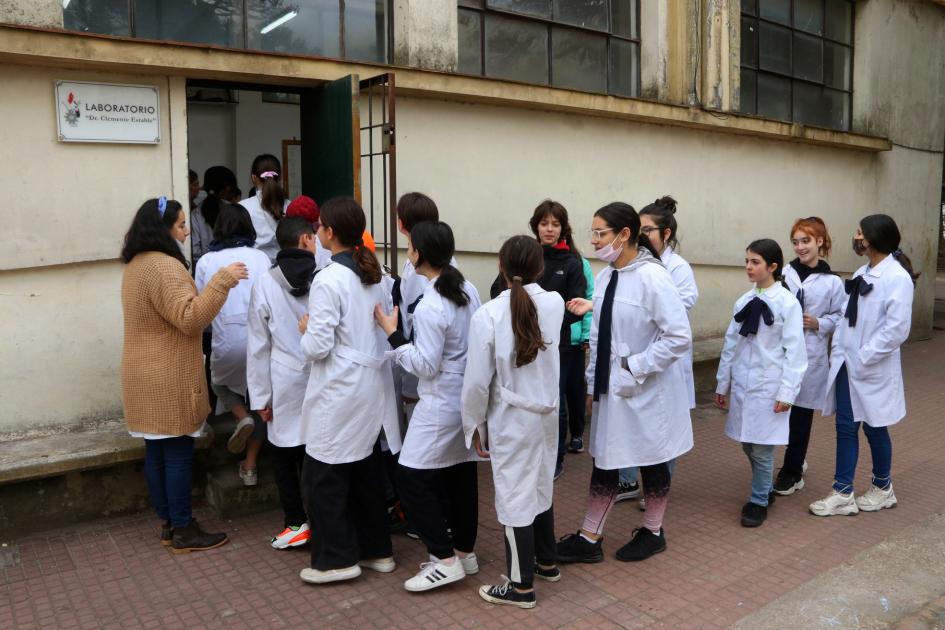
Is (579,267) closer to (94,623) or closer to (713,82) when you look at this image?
(94,623)

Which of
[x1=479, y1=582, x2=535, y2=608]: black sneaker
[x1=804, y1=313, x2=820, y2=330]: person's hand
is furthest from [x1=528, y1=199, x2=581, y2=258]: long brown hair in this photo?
[x1=479, y1=582, x2=535, y2=608]: black sneaker

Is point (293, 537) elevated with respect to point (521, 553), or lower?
lower

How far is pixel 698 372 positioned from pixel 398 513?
169 inches

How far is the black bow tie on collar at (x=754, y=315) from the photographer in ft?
15.8

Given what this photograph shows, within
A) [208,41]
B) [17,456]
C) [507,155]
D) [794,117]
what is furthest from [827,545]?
[794,117]

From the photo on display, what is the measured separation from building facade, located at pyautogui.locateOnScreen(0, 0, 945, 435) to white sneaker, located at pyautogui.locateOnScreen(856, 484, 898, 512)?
10.7 ft

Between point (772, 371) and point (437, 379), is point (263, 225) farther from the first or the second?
point (772, 371)

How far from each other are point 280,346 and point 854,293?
10.8ft

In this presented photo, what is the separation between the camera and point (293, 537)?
14.8 ft

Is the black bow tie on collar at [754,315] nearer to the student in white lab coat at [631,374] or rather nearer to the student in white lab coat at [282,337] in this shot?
the student in white lab coat at [631,374]

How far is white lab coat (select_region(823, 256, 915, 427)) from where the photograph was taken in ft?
15.8

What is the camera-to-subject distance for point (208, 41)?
5.82 meters

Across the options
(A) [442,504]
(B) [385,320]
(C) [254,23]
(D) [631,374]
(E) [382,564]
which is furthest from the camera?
(C) [254,23]

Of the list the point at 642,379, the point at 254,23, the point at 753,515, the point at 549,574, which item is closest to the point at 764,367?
the point at 753,515
